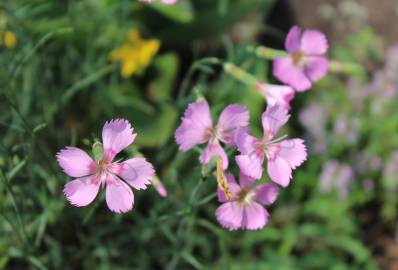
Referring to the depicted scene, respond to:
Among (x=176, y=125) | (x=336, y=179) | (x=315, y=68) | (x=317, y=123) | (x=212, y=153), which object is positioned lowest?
(x=336, y=179)

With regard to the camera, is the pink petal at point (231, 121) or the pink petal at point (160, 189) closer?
the pink petal at point (231, 121)

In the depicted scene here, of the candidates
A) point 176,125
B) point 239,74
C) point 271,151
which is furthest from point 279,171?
point 176,125

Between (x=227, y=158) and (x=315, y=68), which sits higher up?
(x=315, y=68)

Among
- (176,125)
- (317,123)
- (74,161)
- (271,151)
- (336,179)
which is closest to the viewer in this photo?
(74,161)

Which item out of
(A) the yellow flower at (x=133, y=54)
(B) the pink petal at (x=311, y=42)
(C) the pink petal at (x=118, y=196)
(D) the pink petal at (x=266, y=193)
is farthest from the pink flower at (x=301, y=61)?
(A) the yellow flower at (x=133, y=54)

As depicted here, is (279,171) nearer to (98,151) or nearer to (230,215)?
(230,215)

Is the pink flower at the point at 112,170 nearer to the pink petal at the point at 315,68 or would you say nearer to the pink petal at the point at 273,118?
the pink petal at the point at 273,118

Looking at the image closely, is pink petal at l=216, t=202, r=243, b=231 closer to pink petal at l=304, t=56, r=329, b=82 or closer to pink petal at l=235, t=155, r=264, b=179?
pink petal at l=235, t=155, r=264, b=179
